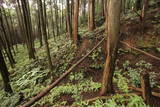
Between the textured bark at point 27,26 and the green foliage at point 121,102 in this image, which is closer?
the green foliage at point 121,102

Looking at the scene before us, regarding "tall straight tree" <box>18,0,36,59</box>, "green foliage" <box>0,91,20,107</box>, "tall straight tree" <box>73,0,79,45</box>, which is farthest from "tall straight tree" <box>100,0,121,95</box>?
"tall straight tree" <box>18,0,36,59</box>

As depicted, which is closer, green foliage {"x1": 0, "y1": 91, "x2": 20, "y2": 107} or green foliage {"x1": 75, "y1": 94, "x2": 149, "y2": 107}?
green foliage {"x1": 75, "y1": 94, "x2": 149, "y2": 107}

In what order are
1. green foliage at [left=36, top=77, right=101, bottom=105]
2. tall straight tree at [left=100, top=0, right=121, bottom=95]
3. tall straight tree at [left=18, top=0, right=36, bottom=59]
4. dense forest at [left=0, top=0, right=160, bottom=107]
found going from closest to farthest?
tall straight tree at [left=100, top=0, right=121, bottom=95] < dense forest at [left=0, top=0, right=160, bottom=107] < green foliage at [left=36, top=77, right=101, bottom=105] < tall straight tree at [left=18, top=0, right=36, bottom=59]

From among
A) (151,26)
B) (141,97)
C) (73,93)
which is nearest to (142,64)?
(141,97)

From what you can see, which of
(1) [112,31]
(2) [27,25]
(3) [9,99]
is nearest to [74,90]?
(1) [112,31]

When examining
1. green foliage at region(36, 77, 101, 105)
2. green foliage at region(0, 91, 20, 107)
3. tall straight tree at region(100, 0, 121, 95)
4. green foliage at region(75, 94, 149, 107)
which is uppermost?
tall straight tree at region(100, 0, 121, 95)

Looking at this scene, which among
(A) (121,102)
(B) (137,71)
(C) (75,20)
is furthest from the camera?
(C) (75,20)

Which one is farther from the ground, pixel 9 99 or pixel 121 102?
pixel 121 102

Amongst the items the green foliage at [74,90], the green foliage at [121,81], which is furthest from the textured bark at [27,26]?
the green foliage at [121,81]

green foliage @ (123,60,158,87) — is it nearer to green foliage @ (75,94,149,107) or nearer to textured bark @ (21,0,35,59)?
green foliage @ (75,94,149,107)

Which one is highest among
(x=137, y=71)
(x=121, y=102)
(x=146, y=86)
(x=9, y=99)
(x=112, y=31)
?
(x=112, y=31)

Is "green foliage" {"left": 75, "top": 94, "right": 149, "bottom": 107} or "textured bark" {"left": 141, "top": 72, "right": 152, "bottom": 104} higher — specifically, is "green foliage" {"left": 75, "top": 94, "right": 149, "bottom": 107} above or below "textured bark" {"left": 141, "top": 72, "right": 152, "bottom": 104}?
below

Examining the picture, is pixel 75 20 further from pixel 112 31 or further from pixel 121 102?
pixel 121 102

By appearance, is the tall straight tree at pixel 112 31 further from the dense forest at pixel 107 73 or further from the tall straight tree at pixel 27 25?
the tall straight tree at pixel 27 25
